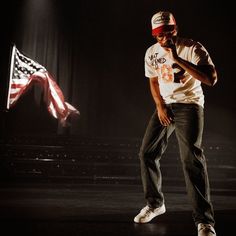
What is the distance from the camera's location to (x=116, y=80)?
7949 mm

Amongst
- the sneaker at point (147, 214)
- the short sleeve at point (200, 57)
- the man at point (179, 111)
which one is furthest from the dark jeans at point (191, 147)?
the sneaker at point (147, 214)

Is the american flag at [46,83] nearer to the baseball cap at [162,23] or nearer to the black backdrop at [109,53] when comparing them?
the black backdrop at [109,53]

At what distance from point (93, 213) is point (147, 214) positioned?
0.46 metres

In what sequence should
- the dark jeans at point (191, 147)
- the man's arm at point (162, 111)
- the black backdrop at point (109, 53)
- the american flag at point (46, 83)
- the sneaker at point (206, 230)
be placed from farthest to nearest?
the black backdrop at point (109, 53)
the american flag at point (46, 83)
the man's arm at point (162, 111)
the dark jeans at point (191, 147)
the sneaker at point (206, 230)

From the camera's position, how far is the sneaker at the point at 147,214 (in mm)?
2189

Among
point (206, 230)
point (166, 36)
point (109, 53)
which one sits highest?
point (109, 53)

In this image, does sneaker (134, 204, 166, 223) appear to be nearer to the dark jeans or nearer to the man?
the man

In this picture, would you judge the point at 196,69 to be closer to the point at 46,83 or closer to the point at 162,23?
the point at 162,23

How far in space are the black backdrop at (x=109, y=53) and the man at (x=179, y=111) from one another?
209 inches

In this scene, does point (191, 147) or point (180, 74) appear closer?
point (191, 147)

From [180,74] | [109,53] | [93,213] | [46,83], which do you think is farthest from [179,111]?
[109,53]

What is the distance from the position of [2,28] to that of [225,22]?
17.2 feet

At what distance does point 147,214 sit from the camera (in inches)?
87.6

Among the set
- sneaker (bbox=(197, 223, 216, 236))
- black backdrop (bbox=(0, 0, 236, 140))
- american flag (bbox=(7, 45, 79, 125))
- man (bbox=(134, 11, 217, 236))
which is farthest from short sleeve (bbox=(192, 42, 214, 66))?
black backdrop (bbox=(0, 0, 236, 140))
